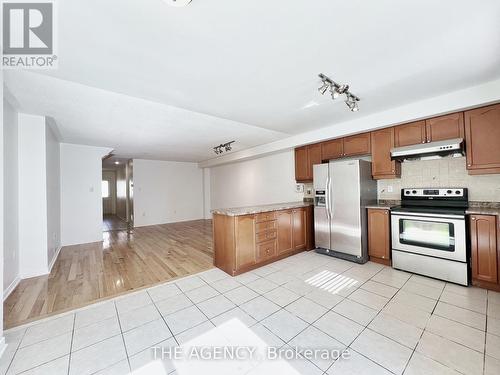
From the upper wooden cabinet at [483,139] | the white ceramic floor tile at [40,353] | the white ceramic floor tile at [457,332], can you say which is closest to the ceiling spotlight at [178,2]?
the white ceramic floor tile at [40,353]

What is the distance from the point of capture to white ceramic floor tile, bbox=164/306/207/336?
1924 millimetres

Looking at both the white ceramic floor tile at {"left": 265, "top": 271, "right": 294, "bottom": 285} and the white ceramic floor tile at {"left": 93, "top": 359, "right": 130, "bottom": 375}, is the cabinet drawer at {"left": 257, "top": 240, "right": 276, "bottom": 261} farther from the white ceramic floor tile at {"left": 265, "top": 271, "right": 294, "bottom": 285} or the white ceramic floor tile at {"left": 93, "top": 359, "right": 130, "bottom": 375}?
the white ceramic floor tile at {"left": 93, "top": 359, "right": 130, "bottom": 375}

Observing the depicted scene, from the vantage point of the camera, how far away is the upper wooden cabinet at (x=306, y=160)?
4.32 metres

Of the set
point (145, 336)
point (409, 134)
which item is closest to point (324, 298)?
point (145, 336)

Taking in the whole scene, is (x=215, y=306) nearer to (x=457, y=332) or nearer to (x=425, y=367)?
(x=425, y=367)

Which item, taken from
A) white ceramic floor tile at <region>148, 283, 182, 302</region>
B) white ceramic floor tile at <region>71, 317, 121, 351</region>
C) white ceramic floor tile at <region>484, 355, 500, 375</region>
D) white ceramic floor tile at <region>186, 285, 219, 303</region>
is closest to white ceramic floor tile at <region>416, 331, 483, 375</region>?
white ceramic floor tile at <region>484, 355, 500, 375</region>

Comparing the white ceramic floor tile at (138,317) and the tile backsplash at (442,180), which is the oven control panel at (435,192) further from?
the white ceramic floor tile at (138,317)

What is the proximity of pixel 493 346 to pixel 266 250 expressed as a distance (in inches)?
95.4

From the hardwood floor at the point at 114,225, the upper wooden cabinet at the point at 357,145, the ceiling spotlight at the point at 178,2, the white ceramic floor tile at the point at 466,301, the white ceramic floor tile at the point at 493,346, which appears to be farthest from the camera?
the hardwood floor at the point at 114,225

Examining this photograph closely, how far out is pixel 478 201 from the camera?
2.82m

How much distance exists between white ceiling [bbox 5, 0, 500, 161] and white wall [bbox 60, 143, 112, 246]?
2.14 metres

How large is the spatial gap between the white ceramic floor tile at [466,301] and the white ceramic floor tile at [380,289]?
0.45 m

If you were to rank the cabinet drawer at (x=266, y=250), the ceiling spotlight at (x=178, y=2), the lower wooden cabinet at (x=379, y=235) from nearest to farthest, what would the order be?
1. the ceiling spotlight at (x=178, y=2)
2. the lower wooden cabinet at (x=379, y=235)
3. the cabinet drawer at (x=266, y=250)

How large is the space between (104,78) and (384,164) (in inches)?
157
